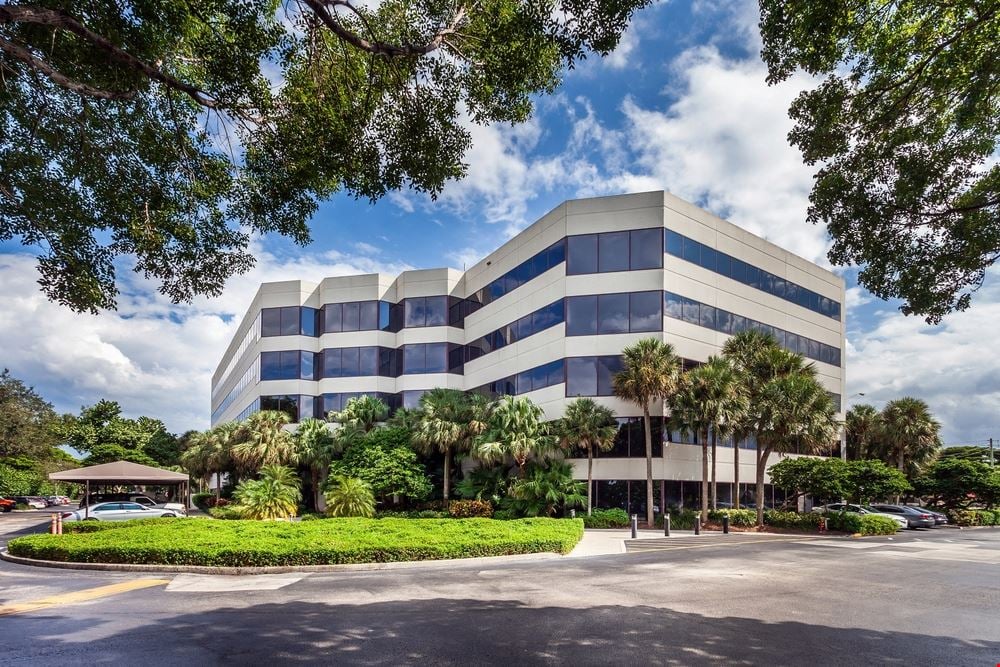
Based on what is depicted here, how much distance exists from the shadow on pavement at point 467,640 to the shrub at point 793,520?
24.3 metres

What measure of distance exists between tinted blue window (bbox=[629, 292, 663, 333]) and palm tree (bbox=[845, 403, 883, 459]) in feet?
77.0

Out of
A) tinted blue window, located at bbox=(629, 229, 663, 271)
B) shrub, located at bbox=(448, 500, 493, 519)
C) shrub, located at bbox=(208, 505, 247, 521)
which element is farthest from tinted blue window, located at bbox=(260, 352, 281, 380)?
tinted blue window, located at bbox=(629, 229, 663, 271)

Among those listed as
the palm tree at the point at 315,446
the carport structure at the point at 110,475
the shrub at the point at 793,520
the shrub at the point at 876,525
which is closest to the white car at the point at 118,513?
the carport structure at the point at 110,475

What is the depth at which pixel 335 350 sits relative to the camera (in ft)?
145

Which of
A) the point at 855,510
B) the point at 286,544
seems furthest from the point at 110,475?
the point at 855,510

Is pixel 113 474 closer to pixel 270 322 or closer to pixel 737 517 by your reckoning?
pixel 270 322

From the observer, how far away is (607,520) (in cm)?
3053

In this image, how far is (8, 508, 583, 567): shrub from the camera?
16.4 meters

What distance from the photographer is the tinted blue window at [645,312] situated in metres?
32.2

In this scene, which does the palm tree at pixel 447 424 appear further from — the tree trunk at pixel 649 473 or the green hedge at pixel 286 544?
the green hedge at pixel 286 544

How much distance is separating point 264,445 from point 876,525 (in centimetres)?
3188

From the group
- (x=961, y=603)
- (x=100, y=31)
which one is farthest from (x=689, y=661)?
(x=100, y=31)

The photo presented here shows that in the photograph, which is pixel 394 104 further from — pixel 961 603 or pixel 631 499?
pixel 631 499

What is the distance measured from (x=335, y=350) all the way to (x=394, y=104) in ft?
118
